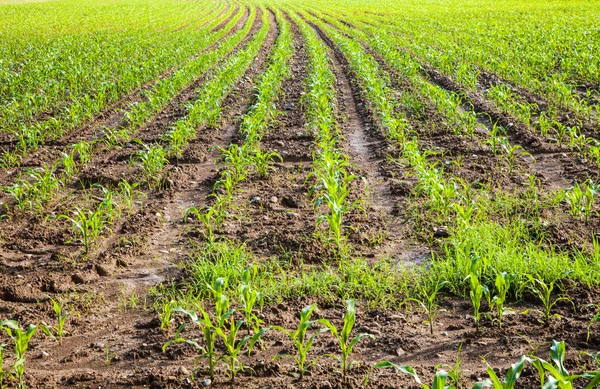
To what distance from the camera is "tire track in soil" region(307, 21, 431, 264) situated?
19.5 ft

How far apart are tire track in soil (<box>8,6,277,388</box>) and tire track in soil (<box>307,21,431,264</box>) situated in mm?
1975

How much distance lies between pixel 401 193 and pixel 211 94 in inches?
235

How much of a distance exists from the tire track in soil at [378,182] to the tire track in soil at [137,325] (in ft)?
6.48

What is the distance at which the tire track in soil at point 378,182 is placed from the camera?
234 inches

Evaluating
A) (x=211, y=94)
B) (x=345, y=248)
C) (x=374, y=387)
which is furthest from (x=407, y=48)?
(x=374, y=387)

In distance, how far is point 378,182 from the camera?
7.91 m

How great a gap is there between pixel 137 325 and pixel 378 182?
13.3 feet

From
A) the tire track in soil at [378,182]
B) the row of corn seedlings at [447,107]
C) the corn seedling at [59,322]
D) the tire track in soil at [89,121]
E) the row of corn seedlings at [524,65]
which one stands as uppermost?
the row of corn seedlings at [524,65]

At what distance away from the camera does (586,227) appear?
6.08m

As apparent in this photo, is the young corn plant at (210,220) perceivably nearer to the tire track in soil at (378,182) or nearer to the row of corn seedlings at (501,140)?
the tire track in soil at (378,182)

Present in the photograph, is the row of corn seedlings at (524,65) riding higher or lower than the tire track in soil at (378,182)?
higher

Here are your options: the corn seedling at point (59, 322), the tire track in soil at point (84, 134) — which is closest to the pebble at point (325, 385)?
the corn seedling at point (59, 322)

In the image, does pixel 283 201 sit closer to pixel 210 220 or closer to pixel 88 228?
pixel 210 220

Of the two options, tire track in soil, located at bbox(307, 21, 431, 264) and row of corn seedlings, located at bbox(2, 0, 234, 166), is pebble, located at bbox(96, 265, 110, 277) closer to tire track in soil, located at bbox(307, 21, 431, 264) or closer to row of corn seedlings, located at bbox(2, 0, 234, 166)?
tire track in soil, located at bbox(307, 21, 431, 264)
